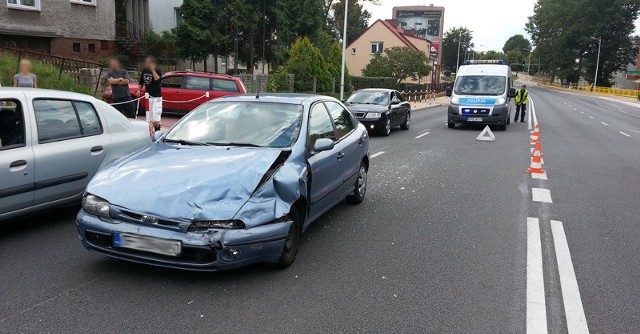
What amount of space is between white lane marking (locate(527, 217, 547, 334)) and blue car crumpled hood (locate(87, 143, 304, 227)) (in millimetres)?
2018

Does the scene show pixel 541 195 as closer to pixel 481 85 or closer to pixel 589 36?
pixel 481 85

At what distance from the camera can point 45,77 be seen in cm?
1515

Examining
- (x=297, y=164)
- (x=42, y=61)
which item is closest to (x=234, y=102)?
(x=297, y=164)

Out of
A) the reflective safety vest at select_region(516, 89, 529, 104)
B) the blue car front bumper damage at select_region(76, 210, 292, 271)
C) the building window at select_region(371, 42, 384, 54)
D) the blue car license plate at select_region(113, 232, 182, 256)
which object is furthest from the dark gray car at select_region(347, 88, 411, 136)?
the building window at select_region(371, 42, 384, 54)

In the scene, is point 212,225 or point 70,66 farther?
point 70,66

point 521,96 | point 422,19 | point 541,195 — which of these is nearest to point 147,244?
point 541,195

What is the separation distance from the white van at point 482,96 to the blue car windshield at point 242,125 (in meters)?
14.4

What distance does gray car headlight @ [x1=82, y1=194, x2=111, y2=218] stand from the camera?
4.14 meters

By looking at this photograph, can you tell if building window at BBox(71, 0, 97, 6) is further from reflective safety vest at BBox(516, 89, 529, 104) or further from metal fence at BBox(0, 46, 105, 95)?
reflective safety vest at BBox(516, 89, 529, 104)

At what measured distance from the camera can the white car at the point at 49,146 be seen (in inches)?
201

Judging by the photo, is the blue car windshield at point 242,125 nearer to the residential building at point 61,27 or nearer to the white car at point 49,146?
the white car at point 49,146


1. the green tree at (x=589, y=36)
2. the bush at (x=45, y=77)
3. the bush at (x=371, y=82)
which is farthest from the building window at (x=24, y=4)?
the green tree at (x=589, y=36)

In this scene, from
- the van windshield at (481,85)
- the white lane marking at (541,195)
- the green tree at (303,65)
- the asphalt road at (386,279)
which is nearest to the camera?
the asphalt road at (386,279)

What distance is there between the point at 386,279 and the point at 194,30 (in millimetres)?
28866
